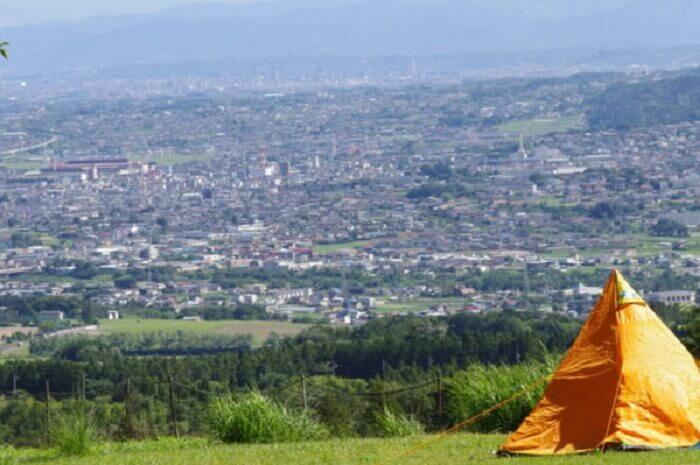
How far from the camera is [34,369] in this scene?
24.3 m

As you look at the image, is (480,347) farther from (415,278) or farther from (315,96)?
(315,96)

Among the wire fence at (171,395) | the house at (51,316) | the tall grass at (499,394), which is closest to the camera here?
the tall grass at (499,394)

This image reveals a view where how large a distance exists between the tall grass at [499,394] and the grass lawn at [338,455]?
0.61m

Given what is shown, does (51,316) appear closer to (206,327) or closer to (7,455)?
(206,327)

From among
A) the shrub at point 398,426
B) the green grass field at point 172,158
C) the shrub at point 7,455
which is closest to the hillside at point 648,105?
the green grass field at point 172,158

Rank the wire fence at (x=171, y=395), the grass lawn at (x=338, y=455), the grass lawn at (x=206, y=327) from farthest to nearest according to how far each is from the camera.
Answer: the grass lawn at (x=206, y=327) < the wire fence at (x=171, y=395) < the grass lawn at (x=338, y=455)

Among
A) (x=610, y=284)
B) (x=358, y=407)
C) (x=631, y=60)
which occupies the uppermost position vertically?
(x=610, y=284)

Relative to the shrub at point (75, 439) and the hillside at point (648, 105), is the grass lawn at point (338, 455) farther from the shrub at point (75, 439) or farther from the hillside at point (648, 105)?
the hillside at point (648, 105)

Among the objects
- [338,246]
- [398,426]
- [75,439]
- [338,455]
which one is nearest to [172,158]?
[338,246]

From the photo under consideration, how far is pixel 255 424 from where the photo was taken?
11.4 meters

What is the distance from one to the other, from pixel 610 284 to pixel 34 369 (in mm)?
15728

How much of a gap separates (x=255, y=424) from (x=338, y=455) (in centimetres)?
129

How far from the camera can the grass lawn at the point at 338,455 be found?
9.29m

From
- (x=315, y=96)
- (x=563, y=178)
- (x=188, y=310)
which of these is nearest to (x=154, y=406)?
(x=188, y=310)
